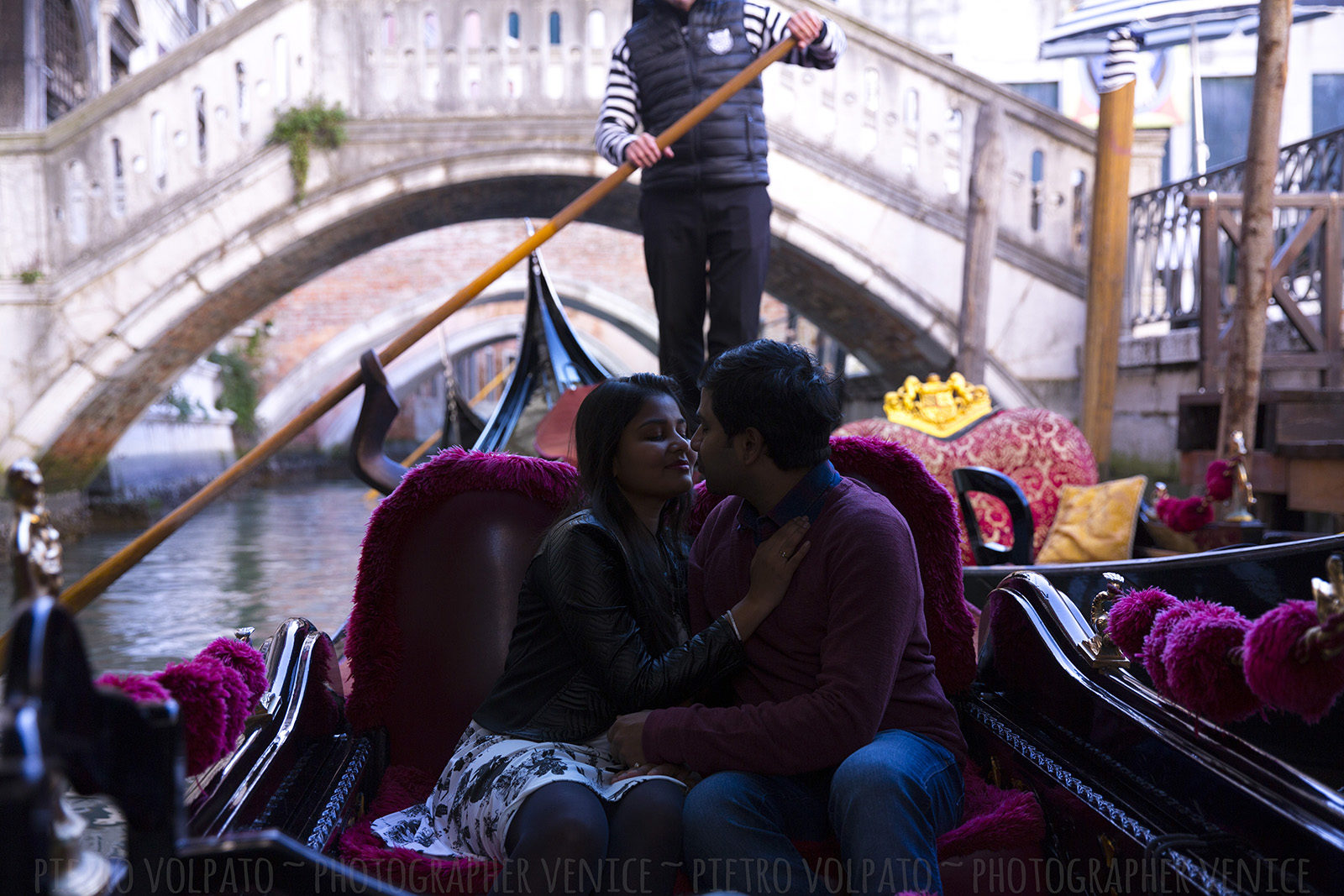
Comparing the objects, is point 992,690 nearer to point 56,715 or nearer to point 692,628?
point 692,628

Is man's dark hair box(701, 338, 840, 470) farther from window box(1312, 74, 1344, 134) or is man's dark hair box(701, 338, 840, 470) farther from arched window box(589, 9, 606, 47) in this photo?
window box(1312, 74, 1344, 134)

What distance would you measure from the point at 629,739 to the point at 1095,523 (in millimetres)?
1545

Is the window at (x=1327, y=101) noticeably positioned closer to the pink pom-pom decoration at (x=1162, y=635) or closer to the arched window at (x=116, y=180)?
the arched window at (x=116, y=180)

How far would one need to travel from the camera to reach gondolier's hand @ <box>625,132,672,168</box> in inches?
69.8

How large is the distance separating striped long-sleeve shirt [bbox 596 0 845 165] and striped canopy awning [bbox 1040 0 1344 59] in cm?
217

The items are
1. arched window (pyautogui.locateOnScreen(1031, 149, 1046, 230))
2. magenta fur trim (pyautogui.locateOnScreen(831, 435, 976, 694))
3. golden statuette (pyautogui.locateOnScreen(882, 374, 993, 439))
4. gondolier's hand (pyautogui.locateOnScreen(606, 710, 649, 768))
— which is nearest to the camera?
gondolier's hand (pyautogui.locateOnScreen(606, 710, 649, 768))

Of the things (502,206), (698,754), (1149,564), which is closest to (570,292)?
(502,206)

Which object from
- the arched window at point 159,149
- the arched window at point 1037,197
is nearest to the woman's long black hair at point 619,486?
the arched window at point 1037,197

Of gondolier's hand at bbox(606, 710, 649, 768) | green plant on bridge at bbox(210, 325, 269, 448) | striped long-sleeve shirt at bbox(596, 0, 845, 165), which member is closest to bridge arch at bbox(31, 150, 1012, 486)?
striped long-sleeve shirt at bbox(596, 0, 845, 165)

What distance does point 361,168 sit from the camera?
4777mm

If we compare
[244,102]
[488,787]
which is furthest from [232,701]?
[244,102]

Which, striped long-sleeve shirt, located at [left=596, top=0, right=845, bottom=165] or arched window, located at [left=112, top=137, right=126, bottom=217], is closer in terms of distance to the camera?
striped long-sleeve shirt, located at [left=596, top=0, right=845, bottom=165]

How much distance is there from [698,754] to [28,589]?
0.48 metres

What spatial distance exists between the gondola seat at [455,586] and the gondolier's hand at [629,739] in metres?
0.23
